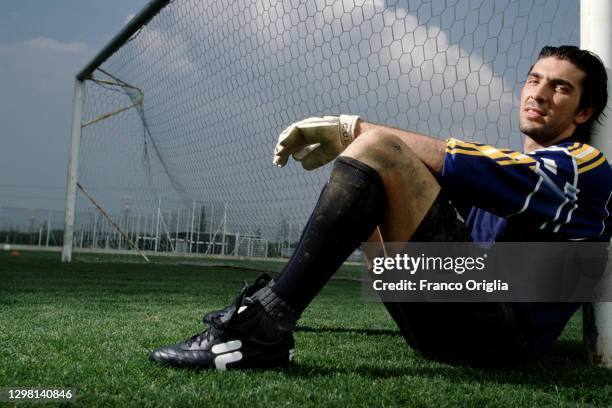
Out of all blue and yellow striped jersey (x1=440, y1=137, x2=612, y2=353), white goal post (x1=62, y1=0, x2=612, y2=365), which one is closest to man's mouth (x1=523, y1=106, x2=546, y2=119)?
blue and yellow striped jersey (x1=440, y1=137, x2=612, y2=353)

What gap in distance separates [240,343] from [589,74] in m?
1.12

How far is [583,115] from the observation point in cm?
155

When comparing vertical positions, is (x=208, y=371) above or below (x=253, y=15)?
below

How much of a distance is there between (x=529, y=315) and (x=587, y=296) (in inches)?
8.3

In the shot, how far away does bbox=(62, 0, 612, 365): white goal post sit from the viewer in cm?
271

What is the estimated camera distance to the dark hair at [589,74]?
1.54 metres

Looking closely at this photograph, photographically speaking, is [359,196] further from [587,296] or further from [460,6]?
[460,6]

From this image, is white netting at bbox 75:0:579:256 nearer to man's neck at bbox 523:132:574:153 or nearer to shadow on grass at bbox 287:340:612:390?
man's neck at bbox 523:132:574:153

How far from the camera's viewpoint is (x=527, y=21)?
8.66 feet

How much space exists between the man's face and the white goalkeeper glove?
47 centimetres

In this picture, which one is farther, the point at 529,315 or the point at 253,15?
the point at 253,15

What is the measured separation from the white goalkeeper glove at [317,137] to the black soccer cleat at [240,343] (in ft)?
1.17

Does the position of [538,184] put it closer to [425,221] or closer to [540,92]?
[425,221]

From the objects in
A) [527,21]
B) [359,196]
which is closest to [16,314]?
[359,196]
